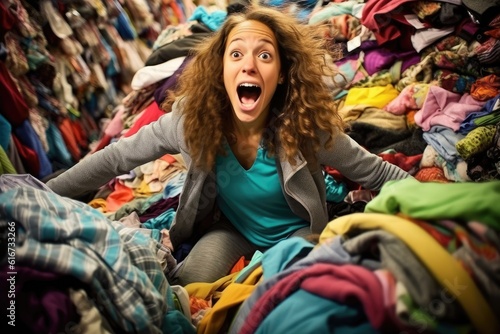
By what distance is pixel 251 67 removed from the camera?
1246mm

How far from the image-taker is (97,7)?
2.59m

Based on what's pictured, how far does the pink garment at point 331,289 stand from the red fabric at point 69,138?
6.53 feet

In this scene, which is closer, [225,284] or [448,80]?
[225,284]

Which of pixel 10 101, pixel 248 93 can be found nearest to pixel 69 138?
pixel 10 101

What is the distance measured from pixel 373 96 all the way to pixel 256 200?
2.88ft

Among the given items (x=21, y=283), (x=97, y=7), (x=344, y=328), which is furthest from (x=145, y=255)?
(x=97, y=7)

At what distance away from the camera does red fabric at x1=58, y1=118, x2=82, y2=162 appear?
96.3 inches

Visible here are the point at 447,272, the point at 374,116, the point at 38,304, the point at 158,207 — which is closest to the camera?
the point at 447,272

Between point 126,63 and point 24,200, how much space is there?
7.75 feet

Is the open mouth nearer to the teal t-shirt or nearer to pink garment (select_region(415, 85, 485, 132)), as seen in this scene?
the teal t-shirt

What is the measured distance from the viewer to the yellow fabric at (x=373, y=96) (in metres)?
1.92

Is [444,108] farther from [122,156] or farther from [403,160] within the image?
[122,156]

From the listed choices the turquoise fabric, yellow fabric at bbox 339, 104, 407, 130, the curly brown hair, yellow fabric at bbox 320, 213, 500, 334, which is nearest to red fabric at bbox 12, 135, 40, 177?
the curly brown hair

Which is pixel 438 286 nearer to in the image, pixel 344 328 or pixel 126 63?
pixel 344 328
